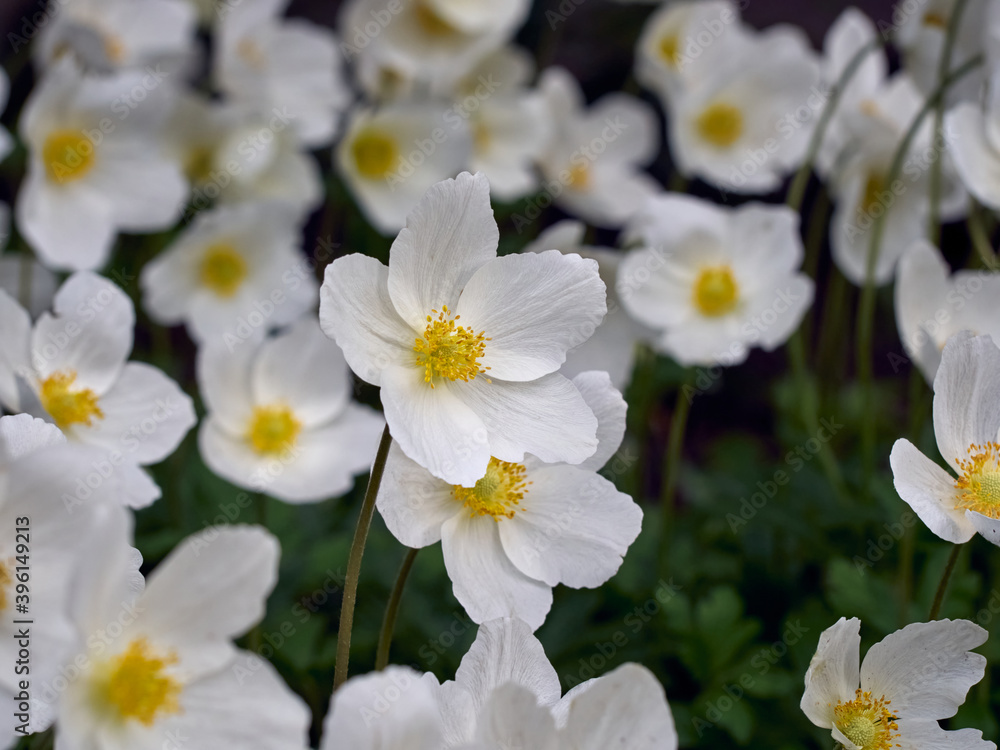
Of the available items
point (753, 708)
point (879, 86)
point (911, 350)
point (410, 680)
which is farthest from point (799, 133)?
point (410, 680)

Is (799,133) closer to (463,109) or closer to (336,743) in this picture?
(463,109)

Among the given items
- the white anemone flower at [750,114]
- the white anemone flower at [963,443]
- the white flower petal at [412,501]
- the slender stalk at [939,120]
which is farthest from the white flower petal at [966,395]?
the white anemone flower at [750,114]

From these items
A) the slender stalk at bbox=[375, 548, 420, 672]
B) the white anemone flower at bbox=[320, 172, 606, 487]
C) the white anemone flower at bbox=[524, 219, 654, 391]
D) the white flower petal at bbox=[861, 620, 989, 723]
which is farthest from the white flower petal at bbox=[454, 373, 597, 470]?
the white anemone flower at bbox=[524, 219, 654, 391]

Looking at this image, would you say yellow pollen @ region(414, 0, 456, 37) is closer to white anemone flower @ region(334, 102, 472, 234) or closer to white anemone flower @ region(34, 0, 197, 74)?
white anemone flower @ region(334, 102, 472, 234)

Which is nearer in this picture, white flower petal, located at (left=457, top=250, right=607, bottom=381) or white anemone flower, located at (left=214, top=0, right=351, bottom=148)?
white flower petal, located at (left=457, top=250, right=607, bottom=381)

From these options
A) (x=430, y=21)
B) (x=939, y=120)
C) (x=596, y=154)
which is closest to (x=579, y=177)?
(x=596, y=154)

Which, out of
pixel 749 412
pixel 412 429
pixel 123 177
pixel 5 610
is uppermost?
pixel 412 429

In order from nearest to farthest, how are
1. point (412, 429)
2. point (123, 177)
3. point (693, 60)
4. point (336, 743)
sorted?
point (336, 743) < point (412, 429) < point (123, 177) < point (693, 60)

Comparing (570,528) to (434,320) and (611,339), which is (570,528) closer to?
(434,320)
